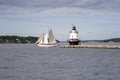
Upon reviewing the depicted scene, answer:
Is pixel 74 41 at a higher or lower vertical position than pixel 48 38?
lower

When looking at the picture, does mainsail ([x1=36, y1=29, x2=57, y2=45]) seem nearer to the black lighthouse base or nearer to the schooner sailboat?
the schooner sailboat

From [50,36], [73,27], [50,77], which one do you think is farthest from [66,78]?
[50,36]

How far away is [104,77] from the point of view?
36906 millimetres

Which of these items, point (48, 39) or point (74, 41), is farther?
point (48, 39)

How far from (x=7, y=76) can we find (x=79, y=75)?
24.9 feet

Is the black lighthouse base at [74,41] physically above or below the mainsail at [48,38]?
below

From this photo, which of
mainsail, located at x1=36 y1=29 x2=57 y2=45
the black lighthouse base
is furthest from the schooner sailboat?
the black lighthouse base

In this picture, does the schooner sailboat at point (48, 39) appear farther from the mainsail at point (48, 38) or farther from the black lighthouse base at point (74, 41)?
the black lighthouse base at point (74, 41)

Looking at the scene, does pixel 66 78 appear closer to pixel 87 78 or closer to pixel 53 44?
pixel 87 78

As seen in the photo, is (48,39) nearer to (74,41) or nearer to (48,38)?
(48,38)

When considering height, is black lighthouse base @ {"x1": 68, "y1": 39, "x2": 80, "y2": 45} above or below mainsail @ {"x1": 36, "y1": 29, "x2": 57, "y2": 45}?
below

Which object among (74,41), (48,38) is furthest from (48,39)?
(74,41)

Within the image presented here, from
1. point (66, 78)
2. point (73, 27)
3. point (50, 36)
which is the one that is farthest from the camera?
point (50, 36)

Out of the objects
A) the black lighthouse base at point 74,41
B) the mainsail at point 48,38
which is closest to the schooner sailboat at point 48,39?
the mainsail at point 48,38
